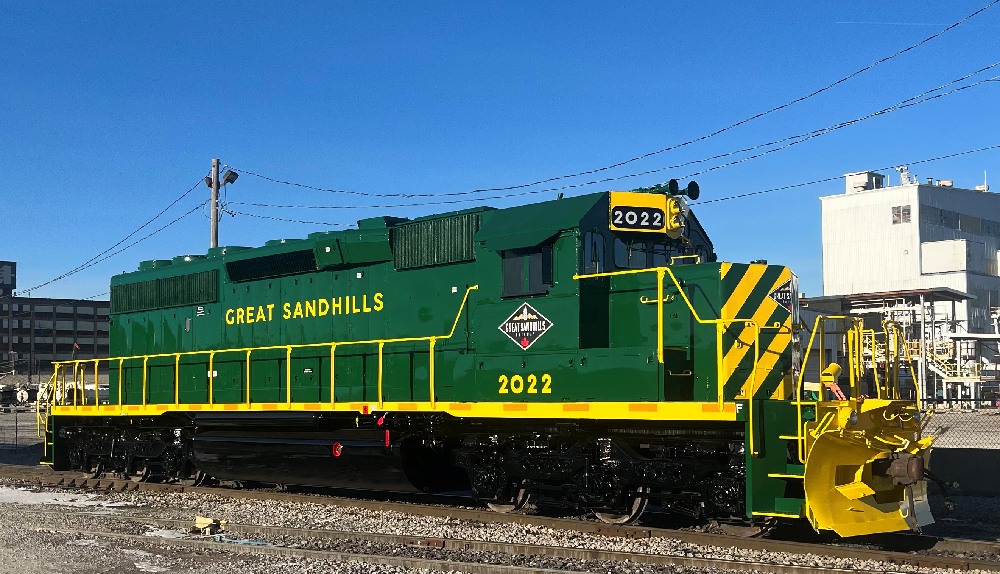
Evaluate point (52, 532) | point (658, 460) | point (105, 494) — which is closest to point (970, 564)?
point (658, 460)

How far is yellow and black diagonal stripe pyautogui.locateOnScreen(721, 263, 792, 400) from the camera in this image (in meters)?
8.67

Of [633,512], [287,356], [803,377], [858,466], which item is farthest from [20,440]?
[858,466]

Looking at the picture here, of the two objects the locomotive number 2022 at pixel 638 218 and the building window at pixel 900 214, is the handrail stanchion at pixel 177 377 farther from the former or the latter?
the building window at pixel 900 214

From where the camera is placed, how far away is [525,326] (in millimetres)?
9586

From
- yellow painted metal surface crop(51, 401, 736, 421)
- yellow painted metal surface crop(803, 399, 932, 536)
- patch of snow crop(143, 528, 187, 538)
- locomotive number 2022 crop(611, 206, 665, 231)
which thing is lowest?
patch of snow crop(143, 528, 187, 538)

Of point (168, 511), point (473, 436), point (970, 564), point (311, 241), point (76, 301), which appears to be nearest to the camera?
point (970, 564)

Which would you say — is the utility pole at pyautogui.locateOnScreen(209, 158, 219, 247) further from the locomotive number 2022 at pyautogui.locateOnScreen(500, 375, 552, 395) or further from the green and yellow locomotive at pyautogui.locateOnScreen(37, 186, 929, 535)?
the locomotive number 2022 at pyautogui.locateOnScreen(500, 375, 552, 395)

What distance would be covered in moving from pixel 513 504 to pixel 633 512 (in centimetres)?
151

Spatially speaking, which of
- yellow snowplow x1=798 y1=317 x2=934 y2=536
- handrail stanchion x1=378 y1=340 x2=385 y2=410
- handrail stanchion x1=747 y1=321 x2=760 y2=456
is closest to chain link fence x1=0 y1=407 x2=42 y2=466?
handrail stanchion x1=378 y1=340 x2=385 y2=410

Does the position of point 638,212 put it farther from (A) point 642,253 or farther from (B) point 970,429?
(B) point 970,429

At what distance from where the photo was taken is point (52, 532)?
9539 millimetres

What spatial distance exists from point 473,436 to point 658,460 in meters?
2.26

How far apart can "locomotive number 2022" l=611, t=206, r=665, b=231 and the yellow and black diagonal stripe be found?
43.2 inches

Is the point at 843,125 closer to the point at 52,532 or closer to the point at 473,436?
the point at 473,436
